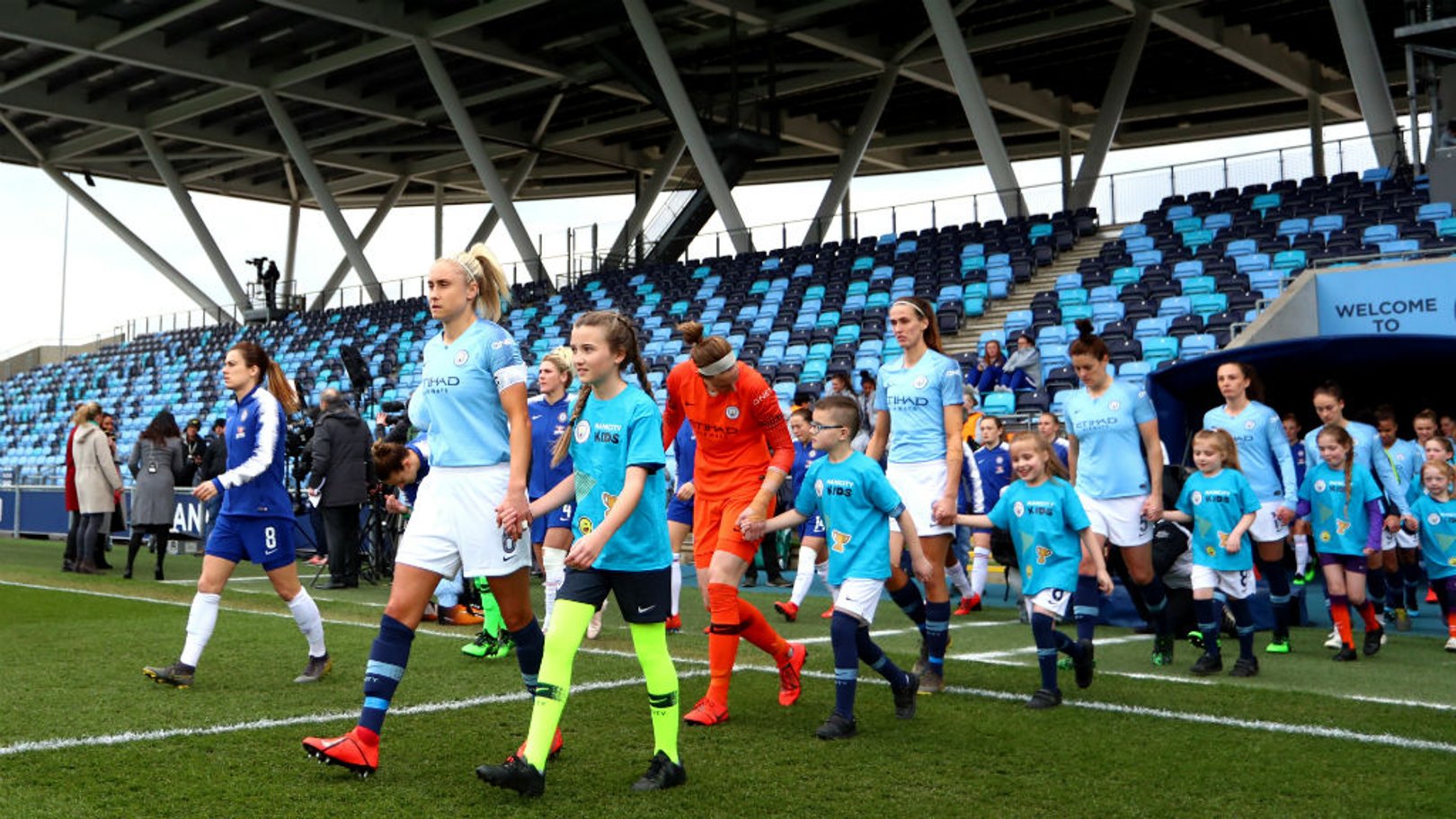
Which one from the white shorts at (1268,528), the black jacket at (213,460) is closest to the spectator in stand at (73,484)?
the black jacket at (213,460)

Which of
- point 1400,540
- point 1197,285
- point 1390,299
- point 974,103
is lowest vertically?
point 1400,540

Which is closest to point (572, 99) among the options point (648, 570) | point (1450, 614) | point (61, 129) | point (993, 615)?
point (61, 129)

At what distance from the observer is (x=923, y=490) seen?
672 cm

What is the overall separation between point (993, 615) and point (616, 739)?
596cm

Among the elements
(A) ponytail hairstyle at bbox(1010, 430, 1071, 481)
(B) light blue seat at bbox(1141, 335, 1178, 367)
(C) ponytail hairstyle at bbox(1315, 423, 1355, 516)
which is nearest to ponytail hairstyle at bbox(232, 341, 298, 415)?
(A) ponytail hairstyle at bbox(1010, 430, 1071, 481)

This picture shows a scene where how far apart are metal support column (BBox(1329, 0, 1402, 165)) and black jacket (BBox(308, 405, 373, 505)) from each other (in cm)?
1765

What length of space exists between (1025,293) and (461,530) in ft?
62.3

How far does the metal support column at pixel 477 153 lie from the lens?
31641mm

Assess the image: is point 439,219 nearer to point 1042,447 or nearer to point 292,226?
point 292,226

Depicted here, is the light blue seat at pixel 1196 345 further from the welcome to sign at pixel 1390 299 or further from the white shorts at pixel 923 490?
the white shorts at pixel 923 490

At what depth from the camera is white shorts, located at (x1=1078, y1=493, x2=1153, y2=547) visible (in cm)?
745

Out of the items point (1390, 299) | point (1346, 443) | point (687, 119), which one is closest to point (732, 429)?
point (1346, 443)

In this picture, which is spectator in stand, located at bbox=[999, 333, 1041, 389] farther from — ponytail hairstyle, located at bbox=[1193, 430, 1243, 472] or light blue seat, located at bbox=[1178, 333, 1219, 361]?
ponytail hairstyle, located at bbox=[1193, 430, 1243, 472]

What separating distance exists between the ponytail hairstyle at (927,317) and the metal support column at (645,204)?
29843 mm
